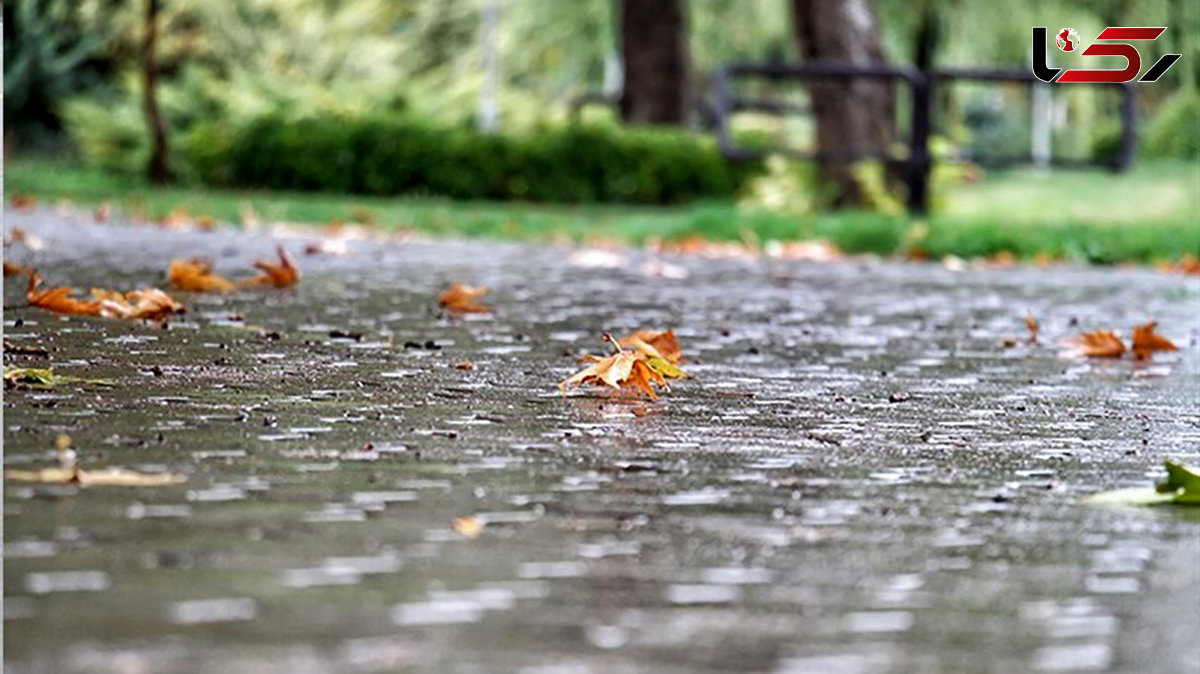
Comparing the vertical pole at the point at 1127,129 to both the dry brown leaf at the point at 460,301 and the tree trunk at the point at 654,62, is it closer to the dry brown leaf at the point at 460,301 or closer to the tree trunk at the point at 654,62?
the tree trunk at the point at 654,62

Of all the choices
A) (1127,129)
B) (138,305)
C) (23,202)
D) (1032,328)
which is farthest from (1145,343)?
(23,202)

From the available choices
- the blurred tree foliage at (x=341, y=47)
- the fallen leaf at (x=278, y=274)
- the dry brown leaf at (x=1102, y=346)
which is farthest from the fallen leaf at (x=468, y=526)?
the blurred tree foliage at (x=341, y=47)

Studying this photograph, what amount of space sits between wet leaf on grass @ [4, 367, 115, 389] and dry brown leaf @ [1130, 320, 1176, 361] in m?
3.29

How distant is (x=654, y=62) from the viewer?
22438 mm

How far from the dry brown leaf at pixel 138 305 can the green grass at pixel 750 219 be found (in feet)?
22.4

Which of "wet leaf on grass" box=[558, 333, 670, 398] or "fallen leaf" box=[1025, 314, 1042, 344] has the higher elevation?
"wet leaf on grass" box=[558, 333, 670, 398]

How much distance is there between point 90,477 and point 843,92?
1407 centimetres

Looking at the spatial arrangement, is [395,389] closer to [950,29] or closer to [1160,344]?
[1160,344]

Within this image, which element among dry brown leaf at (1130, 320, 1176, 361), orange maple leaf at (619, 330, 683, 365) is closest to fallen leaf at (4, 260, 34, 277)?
orange maple leaf at (619, 330, 683, 365)

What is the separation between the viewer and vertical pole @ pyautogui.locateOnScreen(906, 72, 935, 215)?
48.4 feet

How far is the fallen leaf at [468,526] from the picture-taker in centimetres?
280

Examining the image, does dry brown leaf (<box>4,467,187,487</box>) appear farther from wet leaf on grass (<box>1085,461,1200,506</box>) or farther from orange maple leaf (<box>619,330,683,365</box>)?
orange maple leaf (<box>619,330,683,365</box>)

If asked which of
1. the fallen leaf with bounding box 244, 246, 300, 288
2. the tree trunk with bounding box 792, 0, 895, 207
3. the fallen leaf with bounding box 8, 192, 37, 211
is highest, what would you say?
the tree trunk with bounding box 792, 0, 895, 207

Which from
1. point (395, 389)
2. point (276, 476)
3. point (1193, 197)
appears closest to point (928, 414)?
point (395, 389)
